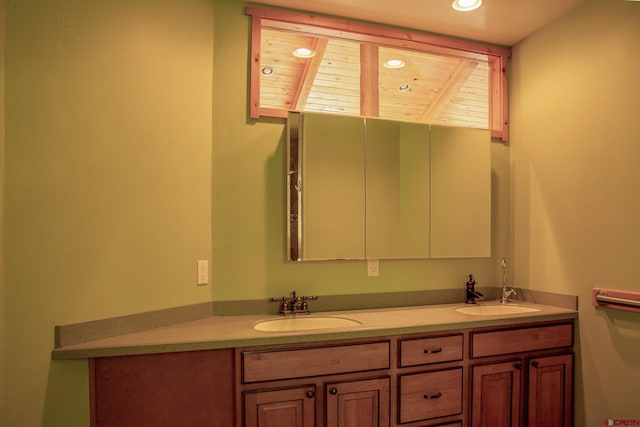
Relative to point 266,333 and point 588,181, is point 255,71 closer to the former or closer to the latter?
point 266,333

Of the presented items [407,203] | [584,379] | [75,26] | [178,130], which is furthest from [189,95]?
[584,379]

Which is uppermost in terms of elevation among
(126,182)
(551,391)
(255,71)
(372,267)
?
(255,71)

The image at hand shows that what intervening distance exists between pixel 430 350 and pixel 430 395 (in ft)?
0.72

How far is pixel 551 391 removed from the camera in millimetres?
2223

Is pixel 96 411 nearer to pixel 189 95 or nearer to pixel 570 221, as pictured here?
pixel 189 95

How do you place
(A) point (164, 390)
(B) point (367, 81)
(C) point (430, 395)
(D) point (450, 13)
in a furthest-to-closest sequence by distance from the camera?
(B) point (367, 81) → (D) point (450, 13) → (C) point (430, 395) → (A) point (164, 390)

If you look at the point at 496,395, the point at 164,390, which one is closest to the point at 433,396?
the point at 496,395

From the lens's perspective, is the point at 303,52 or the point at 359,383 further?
the point at 303,52

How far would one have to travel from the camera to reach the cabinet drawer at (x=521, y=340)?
2.08 meters

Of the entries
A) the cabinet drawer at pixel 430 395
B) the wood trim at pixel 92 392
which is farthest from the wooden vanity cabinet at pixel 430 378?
the wood trim at pixel 92 392

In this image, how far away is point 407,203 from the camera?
8.12 ft

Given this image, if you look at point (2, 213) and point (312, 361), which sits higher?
point (2, 213)

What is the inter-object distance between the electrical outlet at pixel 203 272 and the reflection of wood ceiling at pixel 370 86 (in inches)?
40.1

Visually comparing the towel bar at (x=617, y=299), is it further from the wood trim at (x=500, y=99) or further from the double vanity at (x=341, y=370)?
the wood trim at (x=500, y=99)
